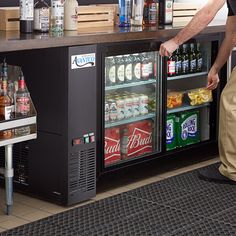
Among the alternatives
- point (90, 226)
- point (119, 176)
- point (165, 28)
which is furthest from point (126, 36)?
point (90, 226)

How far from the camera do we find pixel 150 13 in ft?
17.5

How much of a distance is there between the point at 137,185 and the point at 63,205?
0.74 meters

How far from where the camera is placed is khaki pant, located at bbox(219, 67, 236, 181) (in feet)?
16.0

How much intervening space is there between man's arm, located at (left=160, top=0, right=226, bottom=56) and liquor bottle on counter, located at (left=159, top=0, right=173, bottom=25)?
0.55 metres

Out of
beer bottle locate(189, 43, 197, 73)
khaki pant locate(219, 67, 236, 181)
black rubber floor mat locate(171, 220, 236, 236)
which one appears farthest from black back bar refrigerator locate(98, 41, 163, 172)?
black rubber floor mat locate(171, 220, 236, 236)

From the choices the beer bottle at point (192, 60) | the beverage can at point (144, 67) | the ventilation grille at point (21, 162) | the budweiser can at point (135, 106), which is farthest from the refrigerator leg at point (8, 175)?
the beer bottle at point (192, 60)

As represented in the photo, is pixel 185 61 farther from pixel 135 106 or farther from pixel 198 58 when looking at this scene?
pixel 135 106

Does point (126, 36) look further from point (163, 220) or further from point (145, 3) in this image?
point (163, 220)

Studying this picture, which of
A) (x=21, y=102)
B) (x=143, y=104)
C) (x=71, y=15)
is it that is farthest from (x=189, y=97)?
(x=21, y=102)

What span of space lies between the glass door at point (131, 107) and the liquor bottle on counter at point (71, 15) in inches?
14.8

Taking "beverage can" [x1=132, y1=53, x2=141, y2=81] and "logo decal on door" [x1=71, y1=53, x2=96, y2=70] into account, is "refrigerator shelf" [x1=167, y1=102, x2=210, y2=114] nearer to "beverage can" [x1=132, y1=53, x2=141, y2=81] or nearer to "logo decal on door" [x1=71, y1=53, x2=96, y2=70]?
"beverage can" [x1=132, y1=53, x2=141, y2=81]

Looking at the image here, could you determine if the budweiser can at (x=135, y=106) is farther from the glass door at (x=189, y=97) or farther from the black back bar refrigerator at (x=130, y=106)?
the glass door at (x=189, y=97)

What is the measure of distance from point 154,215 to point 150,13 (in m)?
1.77

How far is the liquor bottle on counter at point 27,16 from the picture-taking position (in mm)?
4375
